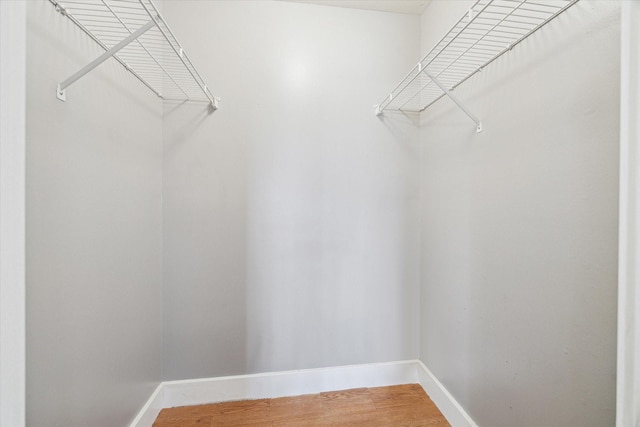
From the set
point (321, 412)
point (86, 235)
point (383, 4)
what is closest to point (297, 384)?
point (321, 412)

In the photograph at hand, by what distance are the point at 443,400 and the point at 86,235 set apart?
169 centimetres

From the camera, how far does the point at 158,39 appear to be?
3.96 feet

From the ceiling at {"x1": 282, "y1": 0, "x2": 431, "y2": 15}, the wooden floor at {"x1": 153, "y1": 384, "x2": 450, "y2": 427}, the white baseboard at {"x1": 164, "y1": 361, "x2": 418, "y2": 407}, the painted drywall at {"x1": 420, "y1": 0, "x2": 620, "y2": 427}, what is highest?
the ceiling at {"x1": 282, "y1": 0, "x2": 431, "y2": 15}

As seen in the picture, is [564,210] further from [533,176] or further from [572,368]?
[572,368]

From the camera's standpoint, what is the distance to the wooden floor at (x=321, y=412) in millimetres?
1196

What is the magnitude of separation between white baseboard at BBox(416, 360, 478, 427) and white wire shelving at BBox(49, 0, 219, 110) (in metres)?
1.84

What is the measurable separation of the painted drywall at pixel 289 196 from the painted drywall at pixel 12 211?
81 centimetres

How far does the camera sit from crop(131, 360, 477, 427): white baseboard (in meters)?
1.27

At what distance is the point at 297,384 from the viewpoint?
1378 millimetres

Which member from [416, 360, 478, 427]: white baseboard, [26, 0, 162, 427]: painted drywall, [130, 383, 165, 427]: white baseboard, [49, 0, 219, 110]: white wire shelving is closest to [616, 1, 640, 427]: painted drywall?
[416, 360, 478, 427]: white baseboard

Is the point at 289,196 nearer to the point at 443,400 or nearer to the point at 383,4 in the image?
the point at 383,4

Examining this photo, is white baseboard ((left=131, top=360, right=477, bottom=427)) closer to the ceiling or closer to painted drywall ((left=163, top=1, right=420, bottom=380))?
painted drywall ((left=163, top=1, right=420, bottom=380))

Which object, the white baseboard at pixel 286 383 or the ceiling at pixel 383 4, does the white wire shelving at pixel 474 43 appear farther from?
the white baseboard at pixel 286 383

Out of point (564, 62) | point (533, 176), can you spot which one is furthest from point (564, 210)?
point (564, 62)
